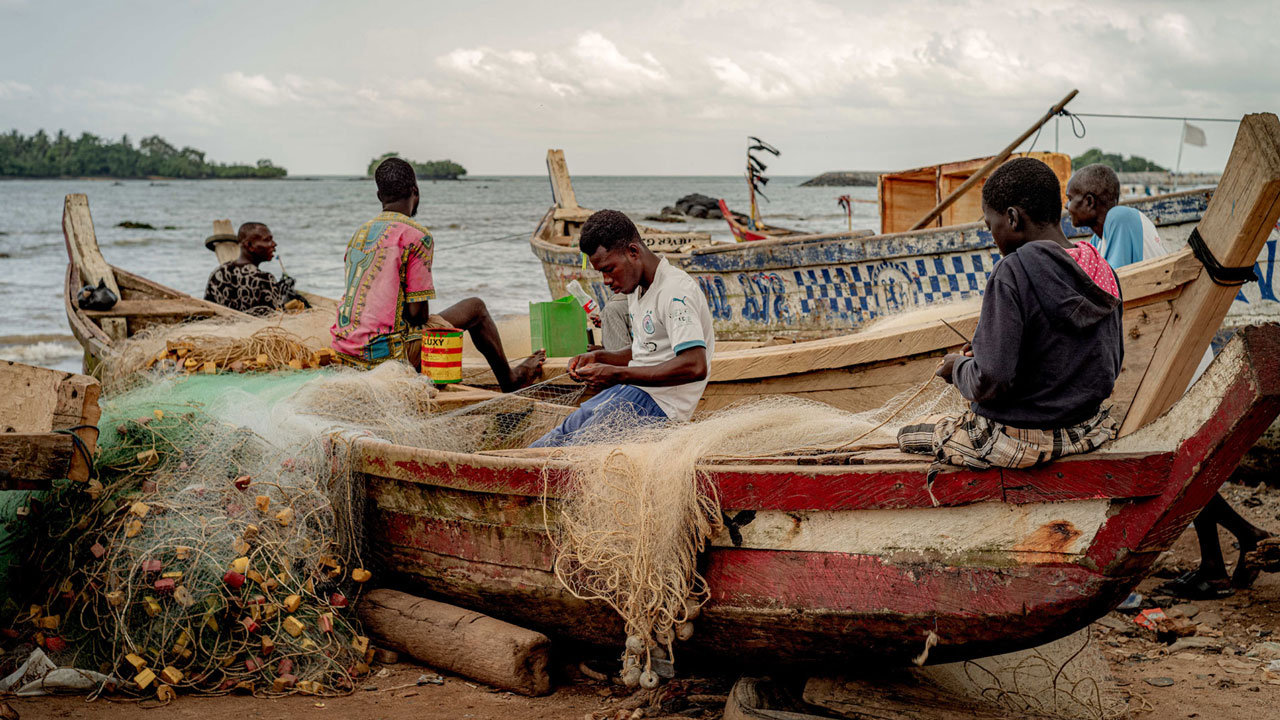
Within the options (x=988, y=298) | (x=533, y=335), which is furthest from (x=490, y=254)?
(x=988, y=298)

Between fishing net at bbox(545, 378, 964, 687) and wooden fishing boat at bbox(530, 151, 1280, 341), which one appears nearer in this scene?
fishing net at bbox(545, 378, 964, 687)

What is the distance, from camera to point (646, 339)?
433 centimetres

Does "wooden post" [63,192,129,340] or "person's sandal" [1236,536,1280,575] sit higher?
"wooden post" [63,192,129,340]

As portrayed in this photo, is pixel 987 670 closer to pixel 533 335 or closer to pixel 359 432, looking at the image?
pixel 359 432

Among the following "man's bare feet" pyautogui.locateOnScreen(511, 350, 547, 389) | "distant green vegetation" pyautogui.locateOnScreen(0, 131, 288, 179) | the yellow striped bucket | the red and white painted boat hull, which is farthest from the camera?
"distant green vegetation" pyautogui.locateOnScreen(0, 131, 288, 179)

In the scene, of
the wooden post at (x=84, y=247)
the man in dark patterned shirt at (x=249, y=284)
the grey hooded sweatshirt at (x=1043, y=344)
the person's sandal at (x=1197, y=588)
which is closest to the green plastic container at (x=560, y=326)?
the man in dark patterned shirt at (x=249, y=284)

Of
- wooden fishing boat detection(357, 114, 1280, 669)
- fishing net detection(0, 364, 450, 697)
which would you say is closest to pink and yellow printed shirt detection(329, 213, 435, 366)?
fishing net detection(0, 364, 450, 697)

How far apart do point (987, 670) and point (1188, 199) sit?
475 cm

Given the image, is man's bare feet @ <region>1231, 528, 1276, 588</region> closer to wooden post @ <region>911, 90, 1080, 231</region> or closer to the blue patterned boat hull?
the blue patterned boat hull

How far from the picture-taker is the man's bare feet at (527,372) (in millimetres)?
5840

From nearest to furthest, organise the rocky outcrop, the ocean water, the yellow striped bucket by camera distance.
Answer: the yellow striped bucket → the ocean water → the rocky outcrop

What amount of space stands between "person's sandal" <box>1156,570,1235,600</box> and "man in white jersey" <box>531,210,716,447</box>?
2.85m

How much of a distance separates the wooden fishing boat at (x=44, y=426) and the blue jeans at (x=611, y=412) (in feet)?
5.79

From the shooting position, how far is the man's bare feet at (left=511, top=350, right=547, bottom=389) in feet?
19.2
